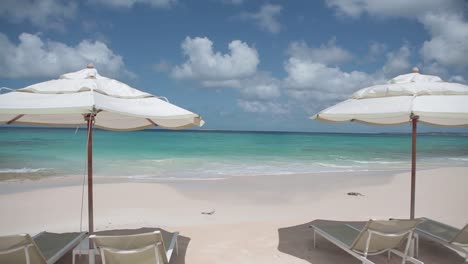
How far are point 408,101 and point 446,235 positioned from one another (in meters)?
2.00

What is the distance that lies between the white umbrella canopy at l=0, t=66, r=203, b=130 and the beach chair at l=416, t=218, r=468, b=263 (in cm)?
333

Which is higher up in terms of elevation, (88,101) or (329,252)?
(88,101)

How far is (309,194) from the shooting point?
33.2ft

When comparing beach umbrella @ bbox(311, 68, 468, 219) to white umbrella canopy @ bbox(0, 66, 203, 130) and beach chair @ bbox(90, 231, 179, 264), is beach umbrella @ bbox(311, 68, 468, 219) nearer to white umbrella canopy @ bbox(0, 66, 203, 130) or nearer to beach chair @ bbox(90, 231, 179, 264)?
white umbrella canopy @ bbox(0, 66, 203, 130)

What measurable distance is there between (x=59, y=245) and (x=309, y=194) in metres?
7.11

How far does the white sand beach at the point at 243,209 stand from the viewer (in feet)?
16.9

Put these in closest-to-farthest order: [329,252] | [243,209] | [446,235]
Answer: [446,235], [329,252], [243,209]

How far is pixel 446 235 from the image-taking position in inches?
190

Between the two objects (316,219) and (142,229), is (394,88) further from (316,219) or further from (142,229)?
(142,229)

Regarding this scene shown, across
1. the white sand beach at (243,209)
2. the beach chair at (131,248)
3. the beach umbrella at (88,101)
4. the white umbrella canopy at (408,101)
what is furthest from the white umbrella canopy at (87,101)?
the white sand beach at (243,209)

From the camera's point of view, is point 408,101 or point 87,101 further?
point 408,101

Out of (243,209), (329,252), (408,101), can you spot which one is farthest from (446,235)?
(243,209)

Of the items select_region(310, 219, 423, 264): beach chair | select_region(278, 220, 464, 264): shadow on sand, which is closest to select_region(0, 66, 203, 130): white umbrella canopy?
select_region(310, 219, 423, 264): beach chair

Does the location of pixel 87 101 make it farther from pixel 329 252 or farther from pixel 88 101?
pixel 329 252
